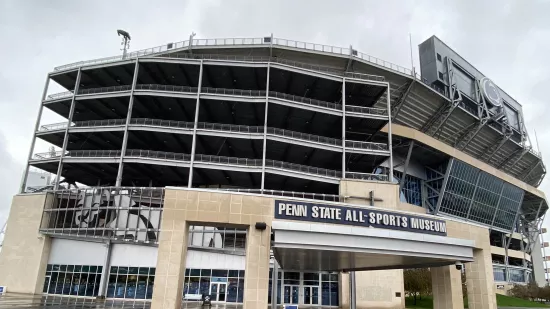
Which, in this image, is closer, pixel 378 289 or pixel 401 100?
pixel 378 289

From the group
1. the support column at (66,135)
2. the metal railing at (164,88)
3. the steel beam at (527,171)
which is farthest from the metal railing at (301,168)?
the steel beam at (527,171)

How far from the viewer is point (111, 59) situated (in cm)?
4478

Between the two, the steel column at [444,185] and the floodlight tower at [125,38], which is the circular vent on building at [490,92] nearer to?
the steel column at [444,185]

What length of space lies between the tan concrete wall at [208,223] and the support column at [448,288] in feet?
35.1

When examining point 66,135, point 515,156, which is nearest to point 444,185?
point 515,156

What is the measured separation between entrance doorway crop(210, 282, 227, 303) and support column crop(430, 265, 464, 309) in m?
21.9

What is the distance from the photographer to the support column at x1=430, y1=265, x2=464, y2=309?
19625 millimetres

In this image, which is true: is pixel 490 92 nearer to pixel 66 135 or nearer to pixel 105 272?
pixel 105 272

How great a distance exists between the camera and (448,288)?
20.0 meters

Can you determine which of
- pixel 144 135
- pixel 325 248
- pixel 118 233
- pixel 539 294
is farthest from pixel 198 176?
pixel 539 294

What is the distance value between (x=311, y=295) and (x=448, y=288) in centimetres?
2003

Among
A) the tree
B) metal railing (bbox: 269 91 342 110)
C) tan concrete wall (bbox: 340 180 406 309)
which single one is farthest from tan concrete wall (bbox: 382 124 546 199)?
tan concrete wall (bbox: 340 180 406 309)

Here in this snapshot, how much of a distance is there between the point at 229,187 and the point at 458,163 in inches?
1385

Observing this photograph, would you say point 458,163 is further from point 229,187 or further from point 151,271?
point 151,271
